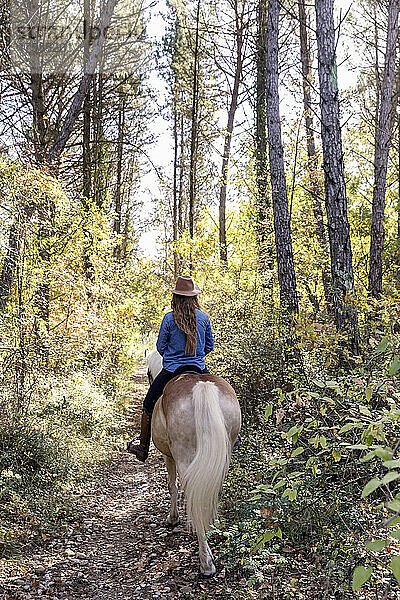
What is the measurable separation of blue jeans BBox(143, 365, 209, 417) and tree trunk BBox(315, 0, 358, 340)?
223 centimetres

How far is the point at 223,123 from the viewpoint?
785 inches

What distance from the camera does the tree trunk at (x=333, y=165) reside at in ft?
22.2

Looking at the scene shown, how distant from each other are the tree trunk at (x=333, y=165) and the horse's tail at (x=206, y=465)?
9.12ft

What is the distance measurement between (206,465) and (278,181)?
19.9 ft

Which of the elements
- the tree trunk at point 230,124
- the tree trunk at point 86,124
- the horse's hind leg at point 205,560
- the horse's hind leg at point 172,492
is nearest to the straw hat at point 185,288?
the horse's hind leg at point 172,492

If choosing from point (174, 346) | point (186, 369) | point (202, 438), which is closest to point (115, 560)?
point (202, 438)

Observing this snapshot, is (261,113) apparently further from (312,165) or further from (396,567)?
(396,567)

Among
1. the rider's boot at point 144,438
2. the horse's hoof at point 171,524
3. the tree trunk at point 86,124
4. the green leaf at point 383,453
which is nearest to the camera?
the green leaf at point 383,453

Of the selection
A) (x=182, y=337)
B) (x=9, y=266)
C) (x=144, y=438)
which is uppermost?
(x=9, y=266)

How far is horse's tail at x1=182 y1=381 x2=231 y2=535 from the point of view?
4426mm

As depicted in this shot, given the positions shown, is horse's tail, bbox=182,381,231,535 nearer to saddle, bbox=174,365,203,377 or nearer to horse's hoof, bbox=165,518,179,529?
saddle, bbox=174,365,203,377

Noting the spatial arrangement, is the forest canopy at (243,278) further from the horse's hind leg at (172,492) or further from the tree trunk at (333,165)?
the horse's hind leg at (172,492)

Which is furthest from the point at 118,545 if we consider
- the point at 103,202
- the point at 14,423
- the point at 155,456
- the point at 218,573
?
the point at 103,202

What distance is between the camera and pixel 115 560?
211 inches
